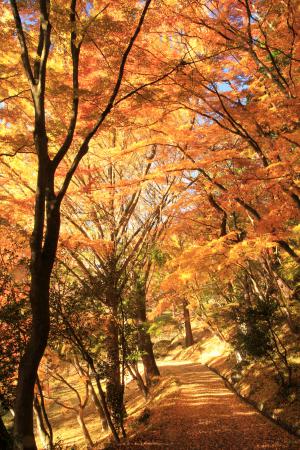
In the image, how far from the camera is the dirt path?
7.20m

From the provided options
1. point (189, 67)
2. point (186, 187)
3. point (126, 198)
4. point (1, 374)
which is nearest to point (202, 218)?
point (186, 187)

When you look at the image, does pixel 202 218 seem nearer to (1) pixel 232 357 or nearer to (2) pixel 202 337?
(1) pixel 232 357

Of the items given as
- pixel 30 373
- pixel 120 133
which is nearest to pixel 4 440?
pixel 30 373

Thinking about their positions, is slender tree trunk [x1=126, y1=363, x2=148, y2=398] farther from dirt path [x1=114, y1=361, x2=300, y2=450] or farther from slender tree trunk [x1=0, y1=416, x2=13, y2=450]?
slender tree trunk [x1=0, y1=416, x2=13, y2=450]

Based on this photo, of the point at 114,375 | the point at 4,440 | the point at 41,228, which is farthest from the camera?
the point at 114,375

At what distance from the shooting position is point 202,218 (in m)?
12.8

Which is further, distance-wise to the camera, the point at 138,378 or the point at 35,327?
the point at 138,378

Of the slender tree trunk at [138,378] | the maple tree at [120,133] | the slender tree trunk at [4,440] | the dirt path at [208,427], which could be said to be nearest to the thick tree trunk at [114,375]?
the maple tree at [120,133]

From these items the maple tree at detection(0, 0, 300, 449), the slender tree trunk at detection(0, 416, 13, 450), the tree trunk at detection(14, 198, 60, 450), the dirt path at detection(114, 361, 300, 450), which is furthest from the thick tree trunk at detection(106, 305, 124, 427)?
the tree trunk at detection(14, 198, 60, 450)

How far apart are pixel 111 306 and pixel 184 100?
6.07 metres

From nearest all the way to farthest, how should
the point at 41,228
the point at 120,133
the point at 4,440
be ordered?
the point at 41,228, the point at 4,440, the point at 120,133

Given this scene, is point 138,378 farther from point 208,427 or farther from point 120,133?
point 120,133

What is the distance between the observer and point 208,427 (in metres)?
8.52

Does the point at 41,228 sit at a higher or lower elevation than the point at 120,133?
lower
